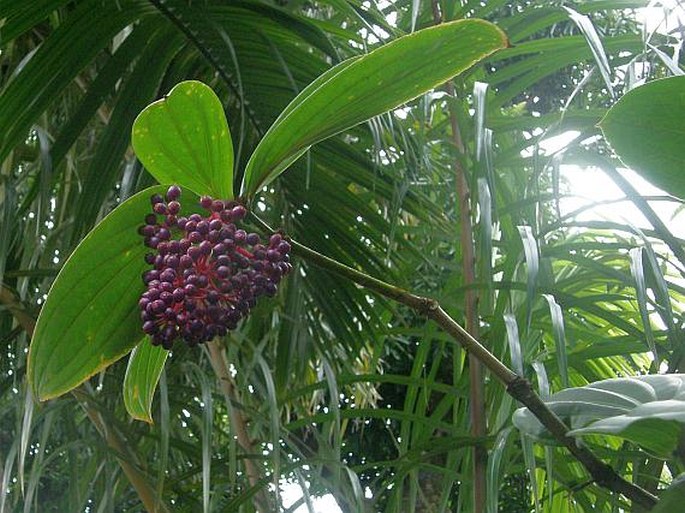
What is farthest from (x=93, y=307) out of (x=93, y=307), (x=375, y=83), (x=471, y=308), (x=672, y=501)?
(x=471, y=308)

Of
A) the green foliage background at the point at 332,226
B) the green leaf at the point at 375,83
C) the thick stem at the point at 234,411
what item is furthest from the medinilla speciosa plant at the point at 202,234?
the thick stem at the point at 234,411

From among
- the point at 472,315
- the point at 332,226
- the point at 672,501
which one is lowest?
the point at 672,501

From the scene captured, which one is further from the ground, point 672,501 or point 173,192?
point 173,192

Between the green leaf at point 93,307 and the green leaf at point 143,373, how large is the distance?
0.11 feet

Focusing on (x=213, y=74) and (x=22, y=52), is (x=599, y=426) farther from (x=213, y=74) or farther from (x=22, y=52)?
(x=22, y=52)

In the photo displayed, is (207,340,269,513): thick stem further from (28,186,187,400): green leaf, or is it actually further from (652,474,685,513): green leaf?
(652,474,685,513): green leaf

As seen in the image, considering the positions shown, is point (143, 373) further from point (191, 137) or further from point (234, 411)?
point (234, 411)

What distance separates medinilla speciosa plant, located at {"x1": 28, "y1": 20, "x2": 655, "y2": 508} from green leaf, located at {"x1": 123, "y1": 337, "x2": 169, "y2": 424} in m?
0.04

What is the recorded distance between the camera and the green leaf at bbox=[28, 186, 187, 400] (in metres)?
0.46

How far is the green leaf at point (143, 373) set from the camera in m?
0.53

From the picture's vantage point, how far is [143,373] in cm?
54

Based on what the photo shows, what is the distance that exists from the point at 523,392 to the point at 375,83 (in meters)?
0.15

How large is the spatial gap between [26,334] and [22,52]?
1.44ft

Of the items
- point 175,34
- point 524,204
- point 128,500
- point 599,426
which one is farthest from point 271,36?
point 128,500
